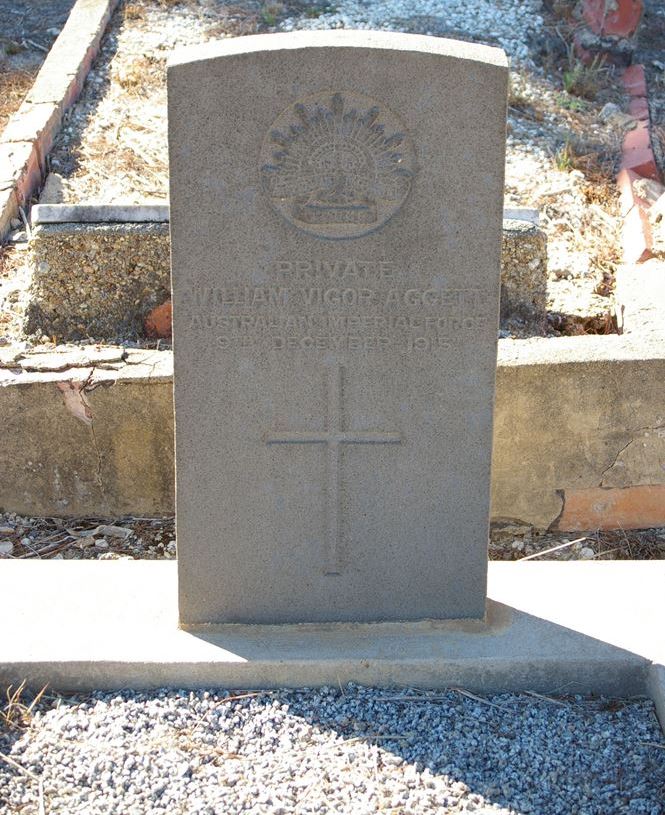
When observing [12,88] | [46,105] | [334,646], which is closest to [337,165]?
[334,646]

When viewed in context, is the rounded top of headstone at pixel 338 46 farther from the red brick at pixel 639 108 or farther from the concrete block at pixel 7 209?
the red brick at pixel 639 108

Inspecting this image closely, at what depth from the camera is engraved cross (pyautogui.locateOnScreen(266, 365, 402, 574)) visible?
2668mm

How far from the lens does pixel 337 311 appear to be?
259 centimetres

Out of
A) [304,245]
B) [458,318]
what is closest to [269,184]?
[304,245]

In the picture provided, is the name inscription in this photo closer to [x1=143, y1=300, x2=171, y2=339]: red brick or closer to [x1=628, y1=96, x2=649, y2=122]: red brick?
[x1=143, y1=300, x2=171, y2=339]: red brick

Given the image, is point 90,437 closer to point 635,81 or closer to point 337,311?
point 337,311

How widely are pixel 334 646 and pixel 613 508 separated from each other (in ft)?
4.61

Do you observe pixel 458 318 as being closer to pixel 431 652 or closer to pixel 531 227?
pixel 431 652

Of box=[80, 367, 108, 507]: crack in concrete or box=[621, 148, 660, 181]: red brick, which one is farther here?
box=[621, 148, 660, 181]: red brick

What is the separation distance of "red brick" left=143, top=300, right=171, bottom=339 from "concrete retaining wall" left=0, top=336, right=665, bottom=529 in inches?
22.8

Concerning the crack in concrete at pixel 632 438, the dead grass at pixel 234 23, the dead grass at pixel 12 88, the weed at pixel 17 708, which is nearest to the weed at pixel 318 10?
the dead grass at pixel 234 23

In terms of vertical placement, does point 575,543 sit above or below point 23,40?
below

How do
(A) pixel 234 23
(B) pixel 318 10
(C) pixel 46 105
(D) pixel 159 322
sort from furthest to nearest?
(B) pixel 318 10, (A) pixel 234 23, (C) pixel 46 105, (D) pixel 159 322

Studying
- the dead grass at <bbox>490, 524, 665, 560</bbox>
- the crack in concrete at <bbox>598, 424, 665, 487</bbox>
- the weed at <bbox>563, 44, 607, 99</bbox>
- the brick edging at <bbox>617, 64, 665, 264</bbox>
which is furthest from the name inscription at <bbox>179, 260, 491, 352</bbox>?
the weed at <bbox>563, 44, 607, 99</bbox>
